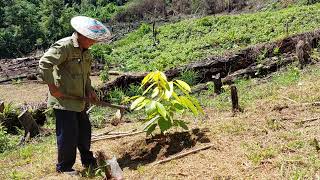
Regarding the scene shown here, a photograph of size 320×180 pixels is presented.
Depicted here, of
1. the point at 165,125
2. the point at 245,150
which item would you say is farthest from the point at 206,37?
the point at 245,150

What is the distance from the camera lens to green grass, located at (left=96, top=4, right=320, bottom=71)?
17297 mm

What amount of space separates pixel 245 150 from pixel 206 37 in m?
17.1

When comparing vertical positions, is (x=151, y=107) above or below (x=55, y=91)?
below

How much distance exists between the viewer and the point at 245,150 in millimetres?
4379

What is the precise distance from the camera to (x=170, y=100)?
5.03 meters

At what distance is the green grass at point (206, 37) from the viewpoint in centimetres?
1730

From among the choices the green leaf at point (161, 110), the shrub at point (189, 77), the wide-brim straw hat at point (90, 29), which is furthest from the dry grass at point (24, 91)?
the wide-brim straw hat at point (90, 29)

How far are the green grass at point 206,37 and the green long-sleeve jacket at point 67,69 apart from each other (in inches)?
379

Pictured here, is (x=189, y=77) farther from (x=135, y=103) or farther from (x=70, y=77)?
(x=70, y=77)

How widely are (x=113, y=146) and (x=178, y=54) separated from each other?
13150 mm

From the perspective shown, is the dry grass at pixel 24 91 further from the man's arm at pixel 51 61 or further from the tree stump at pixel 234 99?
the man's arm at pixel 51 61

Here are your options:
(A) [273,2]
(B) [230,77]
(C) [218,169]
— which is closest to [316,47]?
Result: (B) [230,77]

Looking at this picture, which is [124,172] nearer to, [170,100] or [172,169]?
[172,169]

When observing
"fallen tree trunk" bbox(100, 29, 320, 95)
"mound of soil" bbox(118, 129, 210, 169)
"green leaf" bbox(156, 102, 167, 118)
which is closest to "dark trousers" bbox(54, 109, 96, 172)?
"mound of soil" bbox(118, 129, 210, 169)
